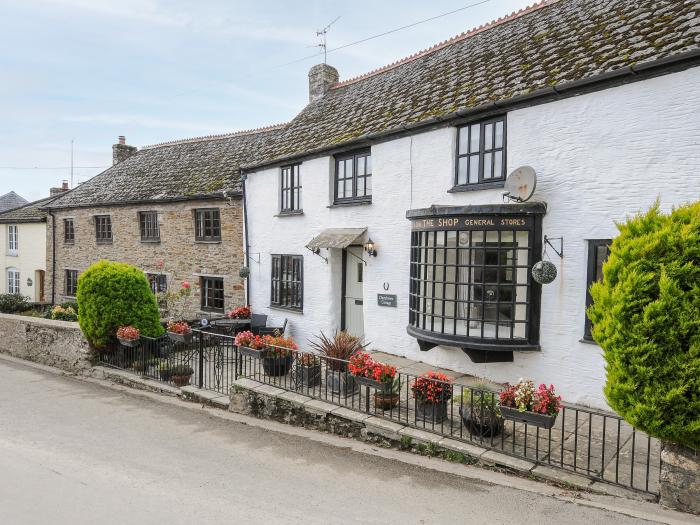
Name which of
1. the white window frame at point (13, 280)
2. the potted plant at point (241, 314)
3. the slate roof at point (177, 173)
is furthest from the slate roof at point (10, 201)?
the potted plant at point (241, 314)

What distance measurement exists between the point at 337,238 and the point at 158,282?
11280 millimetres

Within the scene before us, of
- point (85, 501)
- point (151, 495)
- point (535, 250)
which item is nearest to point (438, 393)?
point (535, 250)

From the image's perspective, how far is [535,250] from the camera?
8516mm

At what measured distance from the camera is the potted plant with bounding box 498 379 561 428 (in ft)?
19.5

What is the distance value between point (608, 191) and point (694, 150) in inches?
49.1

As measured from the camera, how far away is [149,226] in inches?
810

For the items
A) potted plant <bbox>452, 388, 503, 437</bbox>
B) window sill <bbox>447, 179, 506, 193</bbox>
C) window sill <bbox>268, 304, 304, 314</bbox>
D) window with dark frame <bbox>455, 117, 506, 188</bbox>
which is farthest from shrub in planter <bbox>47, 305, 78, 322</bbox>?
potted plant <bbox>452, 388, 503, 437</bbox>

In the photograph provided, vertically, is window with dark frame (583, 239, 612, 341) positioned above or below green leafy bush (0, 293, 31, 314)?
above

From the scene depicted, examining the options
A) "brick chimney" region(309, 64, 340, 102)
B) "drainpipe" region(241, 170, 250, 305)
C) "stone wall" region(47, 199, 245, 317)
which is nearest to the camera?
"drainpipe" region(241, 170, 250, 305)

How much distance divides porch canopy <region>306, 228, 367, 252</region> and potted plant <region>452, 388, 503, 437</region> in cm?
570

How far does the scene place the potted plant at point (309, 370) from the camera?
344 inches

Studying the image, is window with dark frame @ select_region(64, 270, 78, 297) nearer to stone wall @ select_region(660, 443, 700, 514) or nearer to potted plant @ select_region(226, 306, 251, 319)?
potted plant @ select_region(226, 306, 251, 319)

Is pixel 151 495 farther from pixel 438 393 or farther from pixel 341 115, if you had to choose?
pixel 341 115

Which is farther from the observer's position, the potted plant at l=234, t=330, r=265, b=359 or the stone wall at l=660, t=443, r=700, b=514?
the potted plant at l=234, t=330, r=265, b=359
